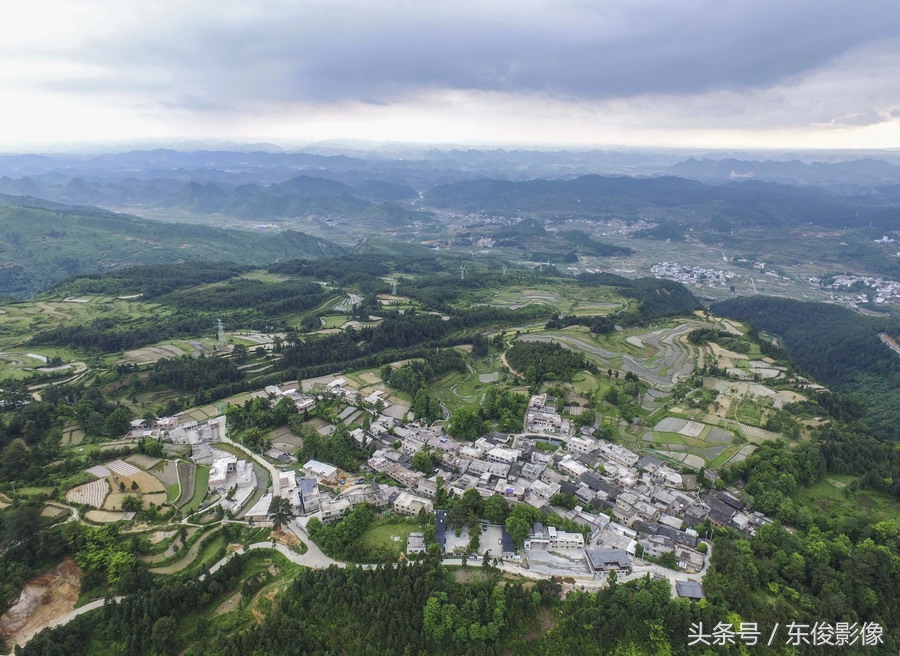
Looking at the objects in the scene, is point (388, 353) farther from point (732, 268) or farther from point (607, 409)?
point (732, 268)

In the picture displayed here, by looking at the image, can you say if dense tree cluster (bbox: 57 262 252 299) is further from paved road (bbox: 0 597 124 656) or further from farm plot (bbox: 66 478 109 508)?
paved road (bbox: 0 597 124 656)

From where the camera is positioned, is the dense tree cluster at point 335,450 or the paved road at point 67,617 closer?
the paved road at point 67,617

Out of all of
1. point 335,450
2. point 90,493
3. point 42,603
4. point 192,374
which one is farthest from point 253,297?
point 42,603

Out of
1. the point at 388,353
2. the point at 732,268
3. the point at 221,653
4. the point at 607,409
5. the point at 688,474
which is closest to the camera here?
the point at 221,653

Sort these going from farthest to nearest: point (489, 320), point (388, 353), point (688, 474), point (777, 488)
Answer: point (489, 320) → point (388, 353) → point (688, 474) → point (777, 488)

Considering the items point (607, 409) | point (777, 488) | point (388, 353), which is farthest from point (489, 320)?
point (777, 488)

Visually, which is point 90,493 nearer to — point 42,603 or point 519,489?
point 42,603

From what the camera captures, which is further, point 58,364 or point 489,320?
point 489,320

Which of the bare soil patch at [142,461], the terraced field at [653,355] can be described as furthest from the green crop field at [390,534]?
the terraced field at [653,355]

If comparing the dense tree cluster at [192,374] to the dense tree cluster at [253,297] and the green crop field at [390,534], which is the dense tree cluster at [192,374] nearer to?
the dense tree cluster at [253,297]
